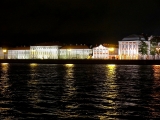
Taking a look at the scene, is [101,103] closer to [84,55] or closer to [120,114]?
[120,114]

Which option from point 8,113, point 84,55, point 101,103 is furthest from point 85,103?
point 84,55

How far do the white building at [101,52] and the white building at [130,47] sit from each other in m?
4.51

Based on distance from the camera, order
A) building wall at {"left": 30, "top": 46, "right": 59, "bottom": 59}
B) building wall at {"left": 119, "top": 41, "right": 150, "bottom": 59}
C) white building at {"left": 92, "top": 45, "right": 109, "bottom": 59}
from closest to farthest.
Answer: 1. building wall at {"left": 119, "top": 41, "right": 150, "bottom": 59}
2. white building at {"left": 92, "top": 45, "right": 109, "bottom": 59}
3. building wall at {"left": 30, "top": 46, "right": 59, "bottom": 59}

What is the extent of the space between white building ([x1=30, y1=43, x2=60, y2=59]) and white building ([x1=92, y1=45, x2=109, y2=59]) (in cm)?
1537

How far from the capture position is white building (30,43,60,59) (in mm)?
129000

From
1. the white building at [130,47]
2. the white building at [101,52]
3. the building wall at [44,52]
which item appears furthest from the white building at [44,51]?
the white building at [130,47]

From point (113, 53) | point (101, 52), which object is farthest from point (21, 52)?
point (113, 53)

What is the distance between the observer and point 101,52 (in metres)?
117

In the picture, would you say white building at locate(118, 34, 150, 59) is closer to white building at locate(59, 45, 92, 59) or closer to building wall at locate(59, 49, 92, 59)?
white building at locate(59, 45, 92, 59)

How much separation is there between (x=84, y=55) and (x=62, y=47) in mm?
8613

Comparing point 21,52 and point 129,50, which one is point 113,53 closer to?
point 129,50

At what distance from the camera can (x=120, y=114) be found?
60.7 feet

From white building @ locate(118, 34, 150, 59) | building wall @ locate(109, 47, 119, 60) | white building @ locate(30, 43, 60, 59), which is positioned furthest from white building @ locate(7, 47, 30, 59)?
white building @ locate(118, 34, 150, 59)

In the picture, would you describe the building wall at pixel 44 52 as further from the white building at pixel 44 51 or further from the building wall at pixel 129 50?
the building wall at pixel 129 50
